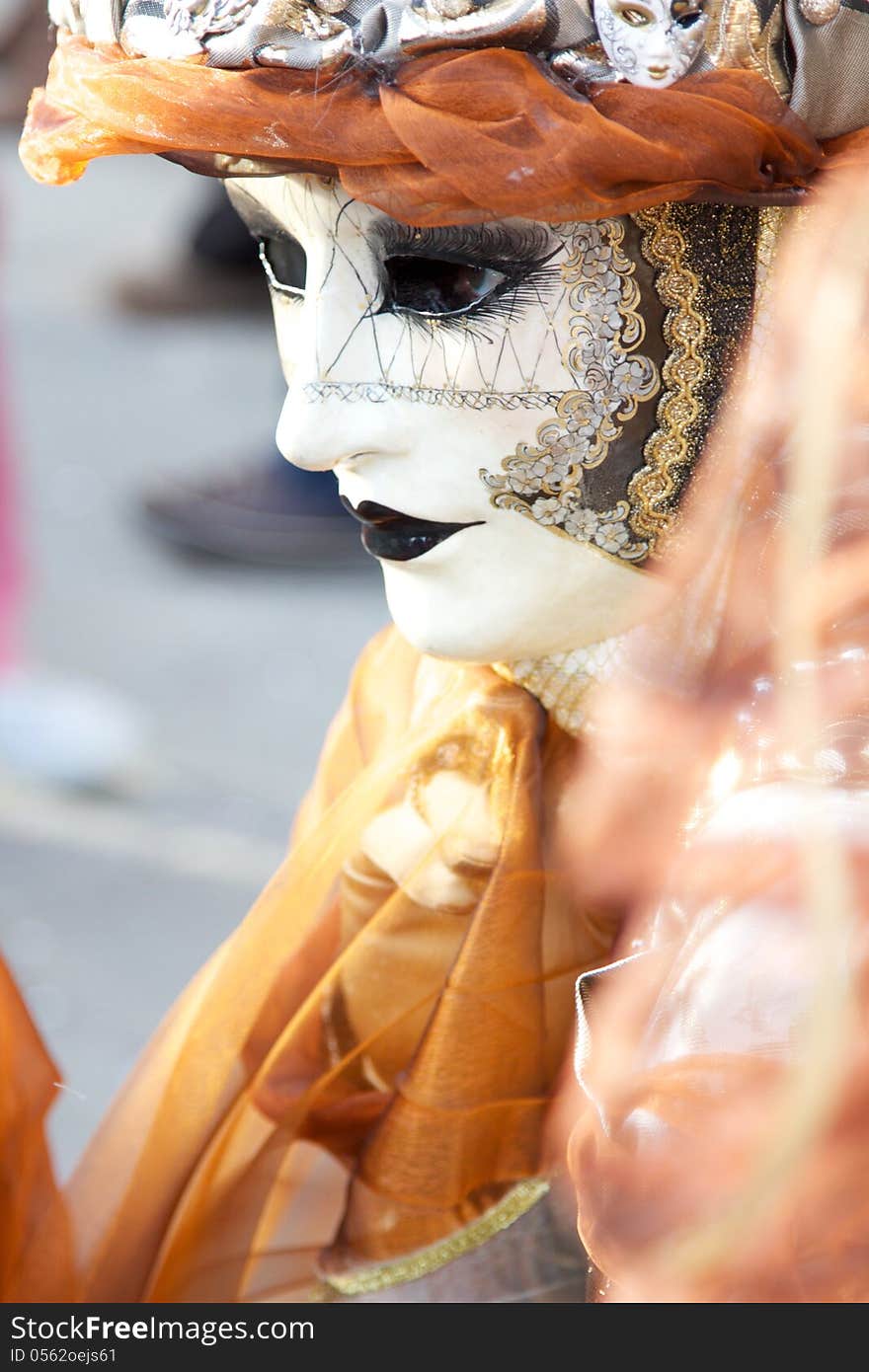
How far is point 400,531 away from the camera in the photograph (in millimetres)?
1062

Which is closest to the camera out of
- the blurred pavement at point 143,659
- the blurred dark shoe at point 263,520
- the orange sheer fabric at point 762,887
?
the orange sheer fabric at point 762,887

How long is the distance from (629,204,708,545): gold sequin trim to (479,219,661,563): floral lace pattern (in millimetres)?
11

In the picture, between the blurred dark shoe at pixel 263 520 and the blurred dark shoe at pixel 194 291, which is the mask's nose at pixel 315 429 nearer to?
the blurred dark shoe at pixel 263 520

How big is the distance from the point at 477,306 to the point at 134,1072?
663 mm

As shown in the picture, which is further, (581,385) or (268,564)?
(268,564)

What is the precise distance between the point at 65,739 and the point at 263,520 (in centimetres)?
115

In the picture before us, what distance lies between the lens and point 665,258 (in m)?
0.99

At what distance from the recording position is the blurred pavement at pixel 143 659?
272cm

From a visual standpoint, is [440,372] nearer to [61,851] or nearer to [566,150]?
[566,150]

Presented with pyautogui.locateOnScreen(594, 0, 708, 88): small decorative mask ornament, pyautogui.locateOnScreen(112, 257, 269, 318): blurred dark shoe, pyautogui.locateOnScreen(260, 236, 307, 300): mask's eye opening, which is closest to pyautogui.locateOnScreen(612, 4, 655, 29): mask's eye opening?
pyautogui.locateOnScreen(594, 0, 708, 88): small decorative mask ornament

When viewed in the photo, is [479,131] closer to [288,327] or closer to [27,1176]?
[288,327]

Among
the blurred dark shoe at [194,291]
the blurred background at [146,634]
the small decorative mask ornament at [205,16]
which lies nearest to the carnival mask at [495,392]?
the small decorative mask ornament at [205,16]

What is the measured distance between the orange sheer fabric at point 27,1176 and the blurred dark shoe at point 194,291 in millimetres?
4027

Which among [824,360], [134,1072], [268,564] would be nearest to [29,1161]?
[134,1072]
